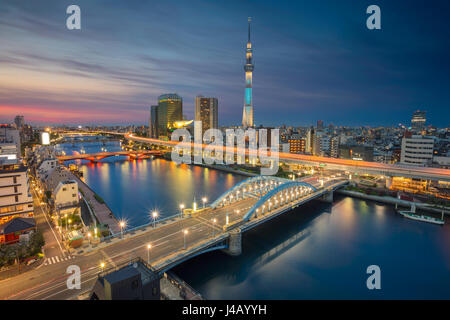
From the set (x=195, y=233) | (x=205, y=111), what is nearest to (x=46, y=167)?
(x=195, y=233)

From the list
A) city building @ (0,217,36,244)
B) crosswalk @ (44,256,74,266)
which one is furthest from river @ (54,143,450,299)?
city building @ (0,217,36,244)

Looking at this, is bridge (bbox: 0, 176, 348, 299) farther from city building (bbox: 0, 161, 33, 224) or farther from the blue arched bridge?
city building (bbox: 0, 161, 33, 224)

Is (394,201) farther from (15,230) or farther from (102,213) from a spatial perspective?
(15,230)

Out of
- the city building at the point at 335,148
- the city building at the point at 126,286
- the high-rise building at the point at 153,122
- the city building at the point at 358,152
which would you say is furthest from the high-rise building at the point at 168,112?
the city building at the point at 126,286

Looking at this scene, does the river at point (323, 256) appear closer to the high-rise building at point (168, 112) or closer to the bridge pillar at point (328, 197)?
the bridge pillar at point (328, 197)

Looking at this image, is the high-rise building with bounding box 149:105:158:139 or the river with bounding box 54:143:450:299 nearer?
the river with bounding box 54:143:450:299

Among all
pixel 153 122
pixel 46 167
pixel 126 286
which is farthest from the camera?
pixel 153 122
